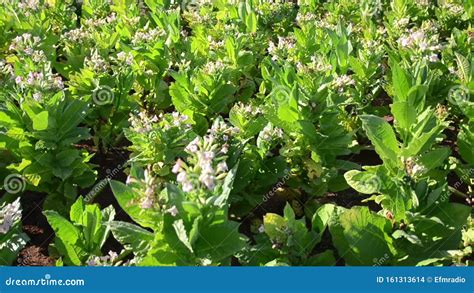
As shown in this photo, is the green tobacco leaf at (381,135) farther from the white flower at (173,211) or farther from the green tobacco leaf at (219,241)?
the white flower at (173,211)

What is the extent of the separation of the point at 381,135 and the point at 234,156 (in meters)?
0.98

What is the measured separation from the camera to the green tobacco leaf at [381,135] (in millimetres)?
3838

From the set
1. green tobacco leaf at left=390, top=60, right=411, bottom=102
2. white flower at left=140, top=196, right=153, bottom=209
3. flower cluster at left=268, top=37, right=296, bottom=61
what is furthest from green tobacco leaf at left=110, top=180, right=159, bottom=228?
flower cluster at left=268, top=37, right=296, bottom=61

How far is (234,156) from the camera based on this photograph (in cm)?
399

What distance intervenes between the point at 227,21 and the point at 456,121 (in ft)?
10.1

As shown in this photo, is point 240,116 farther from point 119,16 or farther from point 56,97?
point 119,16

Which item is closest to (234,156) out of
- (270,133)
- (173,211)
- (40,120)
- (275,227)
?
(270,133)

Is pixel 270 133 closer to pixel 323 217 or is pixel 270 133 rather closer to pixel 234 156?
pixel 234 156

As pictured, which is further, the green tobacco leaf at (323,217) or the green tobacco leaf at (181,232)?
the green tobacco leaf at (323,217)

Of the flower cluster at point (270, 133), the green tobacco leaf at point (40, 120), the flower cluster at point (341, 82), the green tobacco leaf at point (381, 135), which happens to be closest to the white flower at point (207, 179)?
the green tobacco leaf at point (381, 135)

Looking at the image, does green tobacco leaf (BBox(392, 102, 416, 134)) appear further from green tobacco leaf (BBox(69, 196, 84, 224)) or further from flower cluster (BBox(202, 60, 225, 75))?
green tobacco leaf (BBox(69, 196, 84, 224))

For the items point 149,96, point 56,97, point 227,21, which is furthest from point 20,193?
point 227,21

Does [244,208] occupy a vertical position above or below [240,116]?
below

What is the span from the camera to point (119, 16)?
305 inches
